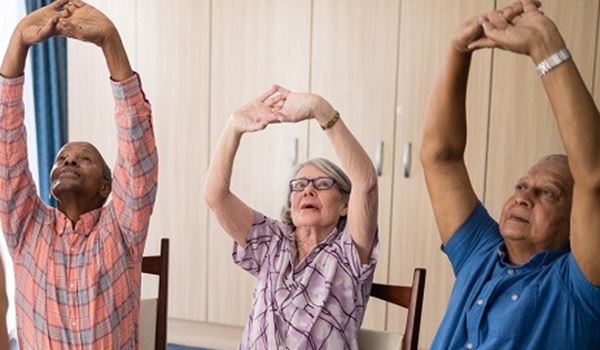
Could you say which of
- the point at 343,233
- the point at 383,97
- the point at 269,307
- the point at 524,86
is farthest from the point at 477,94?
the point at 269,307

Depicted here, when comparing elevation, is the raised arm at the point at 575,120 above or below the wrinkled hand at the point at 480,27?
below

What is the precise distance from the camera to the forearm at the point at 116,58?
1545 mm

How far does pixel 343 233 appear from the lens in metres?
1.84

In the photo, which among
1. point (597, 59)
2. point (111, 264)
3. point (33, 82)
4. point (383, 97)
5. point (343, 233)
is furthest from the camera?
point (33, 82)

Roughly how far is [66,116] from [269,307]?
2.58 metres

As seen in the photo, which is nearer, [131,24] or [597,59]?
[597,59]

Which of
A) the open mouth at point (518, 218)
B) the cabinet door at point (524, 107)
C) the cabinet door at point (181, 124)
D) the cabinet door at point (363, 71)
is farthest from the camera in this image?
the cabinet door at point (181, 124)

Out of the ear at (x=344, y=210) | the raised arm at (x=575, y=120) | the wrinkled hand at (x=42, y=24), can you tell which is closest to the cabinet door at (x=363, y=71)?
the ear at (x=344, y=210)

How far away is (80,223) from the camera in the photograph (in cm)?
166

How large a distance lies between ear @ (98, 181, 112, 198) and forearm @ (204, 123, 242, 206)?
0.27 m

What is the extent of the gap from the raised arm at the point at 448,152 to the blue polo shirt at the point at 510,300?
4cm

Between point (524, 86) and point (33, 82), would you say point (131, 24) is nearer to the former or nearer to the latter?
point (33, 82)

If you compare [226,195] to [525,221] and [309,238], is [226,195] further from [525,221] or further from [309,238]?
[525,221]

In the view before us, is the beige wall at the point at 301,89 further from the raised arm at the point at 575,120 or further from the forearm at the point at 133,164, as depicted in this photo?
the raised arm at the point at 575,120
